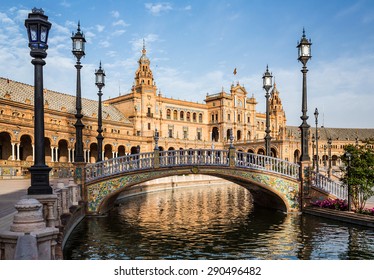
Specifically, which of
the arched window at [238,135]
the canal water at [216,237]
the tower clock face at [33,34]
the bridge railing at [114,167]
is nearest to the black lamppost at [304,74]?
the canal water at [216,237]

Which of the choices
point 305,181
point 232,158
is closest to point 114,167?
point 232,158

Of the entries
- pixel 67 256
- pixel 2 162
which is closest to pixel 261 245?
pixel 67 256

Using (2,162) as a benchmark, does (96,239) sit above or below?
below

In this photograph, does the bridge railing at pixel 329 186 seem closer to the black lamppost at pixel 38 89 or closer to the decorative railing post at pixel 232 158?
the decorative railing post at pixel 232 158

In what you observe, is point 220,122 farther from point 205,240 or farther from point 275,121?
point 205,240

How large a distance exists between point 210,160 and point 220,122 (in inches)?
2355

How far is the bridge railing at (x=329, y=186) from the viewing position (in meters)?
17.1

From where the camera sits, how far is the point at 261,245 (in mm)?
11852

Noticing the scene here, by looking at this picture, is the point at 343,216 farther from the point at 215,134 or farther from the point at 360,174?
the point at 215,134

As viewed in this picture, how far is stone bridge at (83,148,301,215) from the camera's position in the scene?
16.7 m

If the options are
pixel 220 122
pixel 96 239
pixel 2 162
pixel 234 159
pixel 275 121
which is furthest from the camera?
pixel 275 121

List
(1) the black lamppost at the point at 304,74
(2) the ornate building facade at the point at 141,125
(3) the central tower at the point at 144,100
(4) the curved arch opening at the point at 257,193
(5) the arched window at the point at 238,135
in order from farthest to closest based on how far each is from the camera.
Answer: (5) the arched window at the point at 238,135 < (3) the central tower at the point at 144,100 < (2) the ornate building facade at the point at 141,125 < (4) the curved arch opening at the point at 257,193 < (1) the black lamppost at the point at 304,74

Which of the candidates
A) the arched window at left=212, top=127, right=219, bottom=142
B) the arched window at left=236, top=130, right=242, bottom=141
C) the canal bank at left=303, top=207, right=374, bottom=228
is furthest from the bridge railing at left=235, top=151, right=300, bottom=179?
the arched window at left=236, top=130, right=242, bottom=141

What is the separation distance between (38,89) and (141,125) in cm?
5672
